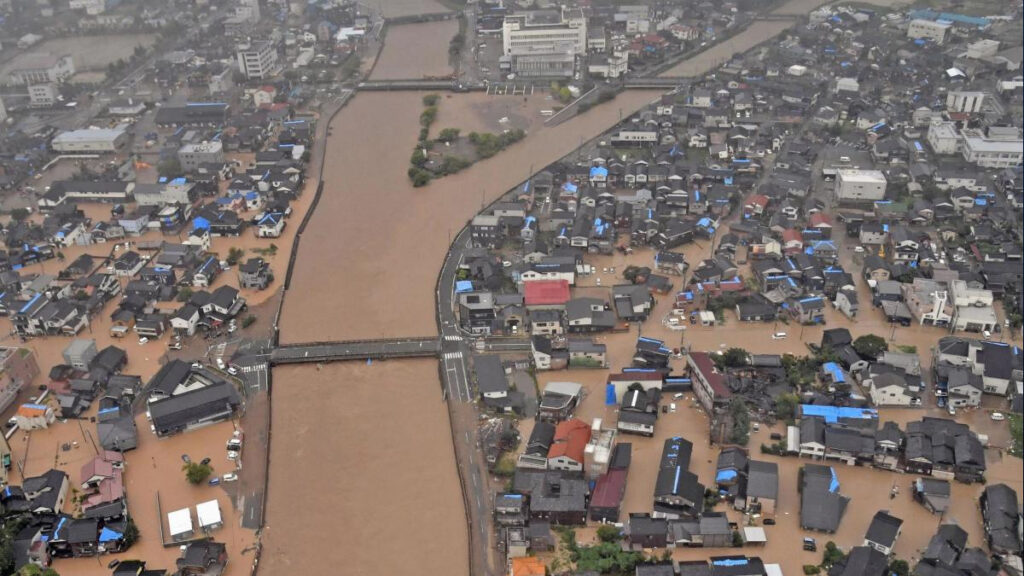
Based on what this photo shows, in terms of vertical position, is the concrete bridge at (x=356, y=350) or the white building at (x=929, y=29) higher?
the white building at (x=929, y=29)

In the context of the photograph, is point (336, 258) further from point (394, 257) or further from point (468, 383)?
point (468, 383)

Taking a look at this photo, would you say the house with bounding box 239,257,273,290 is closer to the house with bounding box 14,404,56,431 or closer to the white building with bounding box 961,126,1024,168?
the house with bounding box 14,404,56,431

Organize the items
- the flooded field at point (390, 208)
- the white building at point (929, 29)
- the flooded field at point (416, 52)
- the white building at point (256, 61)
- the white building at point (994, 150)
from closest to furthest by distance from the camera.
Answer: the flooded field at point (390, 208), the white building at point (994, 150), the white building at point (256, 61), the white building at point (929, 29), the flooded field at point (416, 52)

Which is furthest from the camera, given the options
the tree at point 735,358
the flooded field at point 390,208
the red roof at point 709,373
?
the flooded field at point 390,208

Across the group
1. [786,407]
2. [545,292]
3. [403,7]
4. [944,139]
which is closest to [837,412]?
[786,407]

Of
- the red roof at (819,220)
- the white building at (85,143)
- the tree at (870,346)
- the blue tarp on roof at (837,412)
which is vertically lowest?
the blue tarp on roof at (837,412)

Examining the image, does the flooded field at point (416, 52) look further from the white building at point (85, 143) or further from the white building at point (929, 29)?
the white building at point (929, 29)

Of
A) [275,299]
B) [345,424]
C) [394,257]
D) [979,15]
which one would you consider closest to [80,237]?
[275,299]

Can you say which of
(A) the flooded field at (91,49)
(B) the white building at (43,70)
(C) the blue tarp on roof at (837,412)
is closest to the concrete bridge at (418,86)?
(A) the flooded field at (91,49)
